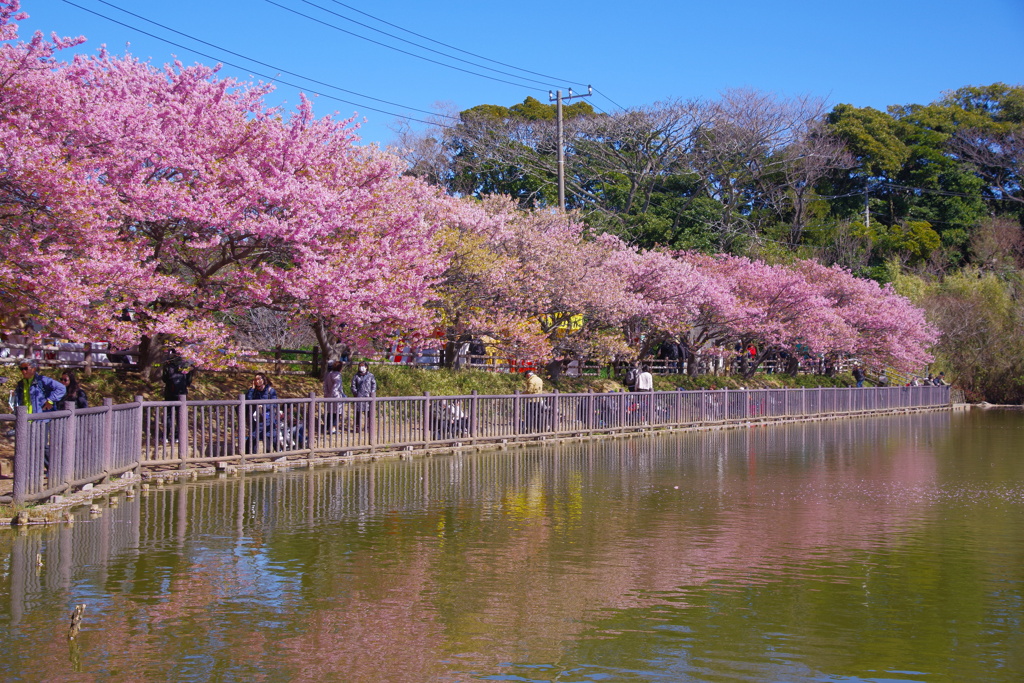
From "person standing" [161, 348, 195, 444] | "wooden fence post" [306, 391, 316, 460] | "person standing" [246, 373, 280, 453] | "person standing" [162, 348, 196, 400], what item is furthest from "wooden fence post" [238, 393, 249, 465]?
"person standing" [162, 348, 196, 400]

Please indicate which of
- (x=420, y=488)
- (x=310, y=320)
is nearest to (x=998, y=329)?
(x=310, y=320)

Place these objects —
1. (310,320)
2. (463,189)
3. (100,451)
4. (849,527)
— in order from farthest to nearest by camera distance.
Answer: (463,189)
(310,320)
(100,451)
(849,527)

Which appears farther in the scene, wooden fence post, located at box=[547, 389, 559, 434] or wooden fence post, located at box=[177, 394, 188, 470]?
wooden fence post, located at box=[547, 389, 559, 434]

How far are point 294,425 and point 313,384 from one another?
28.8 ft

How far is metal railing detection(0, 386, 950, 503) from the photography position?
1247cm

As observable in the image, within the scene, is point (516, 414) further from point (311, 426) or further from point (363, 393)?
point (311, 426)

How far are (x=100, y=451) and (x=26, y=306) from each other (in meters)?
5.54

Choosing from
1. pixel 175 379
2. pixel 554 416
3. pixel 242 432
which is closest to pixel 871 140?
pixel 554 416

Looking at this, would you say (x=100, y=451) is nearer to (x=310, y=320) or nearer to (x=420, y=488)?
(x=420, y=488)

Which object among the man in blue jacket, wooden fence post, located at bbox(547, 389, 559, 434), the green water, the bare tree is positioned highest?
the bare tree

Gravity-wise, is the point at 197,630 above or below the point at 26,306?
below

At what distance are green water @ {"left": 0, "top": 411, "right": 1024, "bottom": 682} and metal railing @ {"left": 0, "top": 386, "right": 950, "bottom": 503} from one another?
87 cm

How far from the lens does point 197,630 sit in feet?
23.2

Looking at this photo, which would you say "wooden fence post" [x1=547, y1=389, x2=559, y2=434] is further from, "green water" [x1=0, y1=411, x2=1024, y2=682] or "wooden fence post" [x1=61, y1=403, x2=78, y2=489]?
"wooden fence post" [x1=61, y1=403, x2=78, y2=489]
